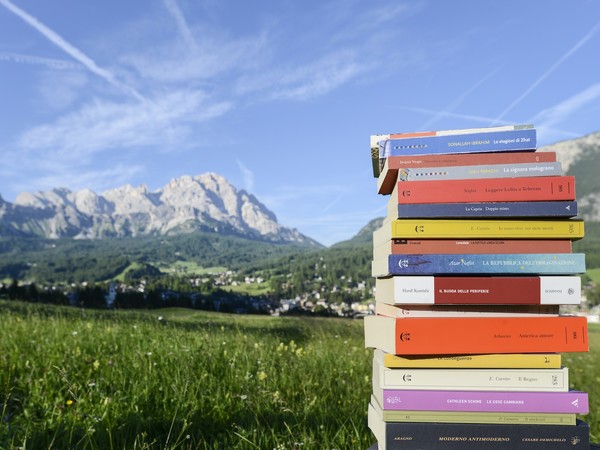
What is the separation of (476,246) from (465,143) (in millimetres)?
856

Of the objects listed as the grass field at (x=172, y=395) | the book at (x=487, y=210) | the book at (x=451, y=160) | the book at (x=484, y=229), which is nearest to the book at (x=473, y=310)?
the book at (x=484, y=229)

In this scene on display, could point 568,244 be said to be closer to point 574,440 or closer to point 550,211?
point 550,211

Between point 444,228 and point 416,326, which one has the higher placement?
point 444,228

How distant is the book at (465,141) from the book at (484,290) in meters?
1.04

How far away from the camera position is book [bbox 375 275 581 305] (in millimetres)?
3469

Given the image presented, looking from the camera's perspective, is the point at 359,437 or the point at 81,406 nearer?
the point at 359,437

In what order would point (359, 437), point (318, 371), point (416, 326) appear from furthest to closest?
point (318, 371) → point (359, 437) → point (416, 326)

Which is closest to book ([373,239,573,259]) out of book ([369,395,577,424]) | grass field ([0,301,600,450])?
book ([369,395,577,424])

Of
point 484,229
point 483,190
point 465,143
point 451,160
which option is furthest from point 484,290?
point 465,143

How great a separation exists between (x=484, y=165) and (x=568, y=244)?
0.87 meters

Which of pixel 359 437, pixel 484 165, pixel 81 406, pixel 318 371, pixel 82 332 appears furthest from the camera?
Answer: pixel 82 332

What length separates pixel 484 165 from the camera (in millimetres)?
3697

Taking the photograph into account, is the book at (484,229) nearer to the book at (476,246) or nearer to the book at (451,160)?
the book at (476,246)

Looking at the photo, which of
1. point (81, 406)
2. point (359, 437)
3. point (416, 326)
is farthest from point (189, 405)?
point (416, 326)
